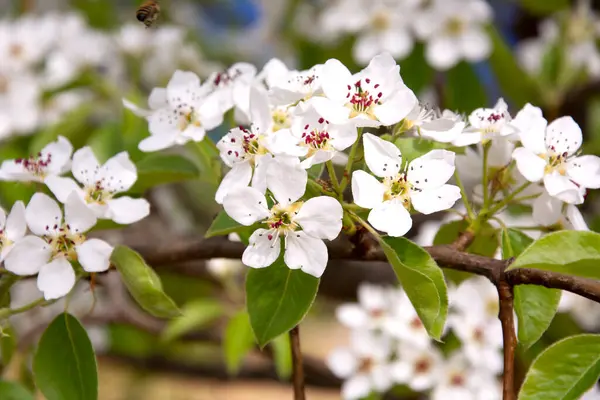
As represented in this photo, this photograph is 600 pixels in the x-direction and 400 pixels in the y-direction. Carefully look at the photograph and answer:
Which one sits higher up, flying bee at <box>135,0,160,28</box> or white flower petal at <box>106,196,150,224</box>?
flying bee at <box>135,0,160,28</box>

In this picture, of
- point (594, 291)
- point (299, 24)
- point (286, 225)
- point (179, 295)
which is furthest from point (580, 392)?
point (299, 24)

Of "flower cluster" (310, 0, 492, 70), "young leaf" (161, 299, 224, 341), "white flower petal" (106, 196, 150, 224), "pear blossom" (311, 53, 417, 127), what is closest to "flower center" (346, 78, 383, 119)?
"pear blossom" (311, 53, 417, 127)

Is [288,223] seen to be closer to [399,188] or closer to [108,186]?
[399,188]

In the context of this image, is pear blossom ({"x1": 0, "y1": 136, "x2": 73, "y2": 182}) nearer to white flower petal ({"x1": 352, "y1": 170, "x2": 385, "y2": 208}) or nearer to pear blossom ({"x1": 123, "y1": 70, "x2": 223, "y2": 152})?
pear blossom ({"x1": 123, "y1": 70, "x2": 223, "y2": 152})

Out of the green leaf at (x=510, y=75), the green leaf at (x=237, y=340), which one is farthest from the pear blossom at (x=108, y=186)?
the green leaf at (x=510, y=75)

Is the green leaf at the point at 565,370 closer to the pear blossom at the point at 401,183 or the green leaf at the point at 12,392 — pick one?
the pear blossom at the point at 401,183

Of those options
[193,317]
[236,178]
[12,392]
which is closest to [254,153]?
[236,178]

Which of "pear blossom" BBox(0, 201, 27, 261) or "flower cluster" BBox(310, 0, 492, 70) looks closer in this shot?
"pear blossom" BBox(0, 201, 27, 261)
